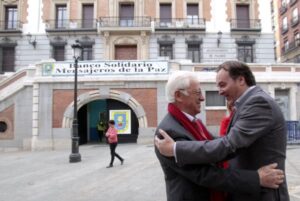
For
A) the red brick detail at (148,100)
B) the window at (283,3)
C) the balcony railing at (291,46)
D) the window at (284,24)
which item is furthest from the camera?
the window at (283,3)

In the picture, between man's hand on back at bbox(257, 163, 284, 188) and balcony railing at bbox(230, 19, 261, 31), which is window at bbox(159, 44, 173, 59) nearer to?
balcony railing at bbox(230, 19, 261, 31)

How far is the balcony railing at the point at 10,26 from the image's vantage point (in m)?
24.2

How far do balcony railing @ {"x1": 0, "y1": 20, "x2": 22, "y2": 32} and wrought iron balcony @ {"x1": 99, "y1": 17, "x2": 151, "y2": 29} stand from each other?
6.27 meters

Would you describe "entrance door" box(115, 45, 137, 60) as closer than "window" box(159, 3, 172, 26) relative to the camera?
Yes

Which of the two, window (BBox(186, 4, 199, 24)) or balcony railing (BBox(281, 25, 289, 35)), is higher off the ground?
balcony railing (BBox(281, 25, 289, 35))

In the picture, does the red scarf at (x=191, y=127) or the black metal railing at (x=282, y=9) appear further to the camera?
the black metal railing at (x=282, y=9)

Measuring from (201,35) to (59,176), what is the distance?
703 inches

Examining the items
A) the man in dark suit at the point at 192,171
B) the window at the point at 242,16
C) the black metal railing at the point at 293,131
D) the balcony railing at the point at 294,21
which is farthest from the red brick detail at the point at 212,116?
the balcony railing at the point at 294,21

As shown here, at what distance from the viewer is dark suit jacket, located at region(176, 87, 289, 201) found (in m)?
1.92

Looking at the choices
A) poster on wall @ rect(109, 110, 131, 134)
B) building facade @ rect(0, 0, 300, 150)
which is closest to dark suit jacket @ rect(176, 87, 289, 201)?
poster on wall @ rect(109, 110, 131, 134)

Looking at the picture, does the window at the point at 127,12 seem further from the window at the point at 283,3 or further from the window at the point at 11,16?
the window at the point at 283,3

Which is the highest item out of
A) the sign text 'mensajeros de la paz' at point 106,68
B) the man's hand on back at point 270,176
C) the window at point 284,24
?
the window at point 284,24

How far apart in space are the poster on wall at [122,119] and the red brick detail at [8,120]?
579 cm

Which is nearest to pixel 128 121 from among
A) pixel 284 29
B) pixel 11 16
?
pixel 11 16
